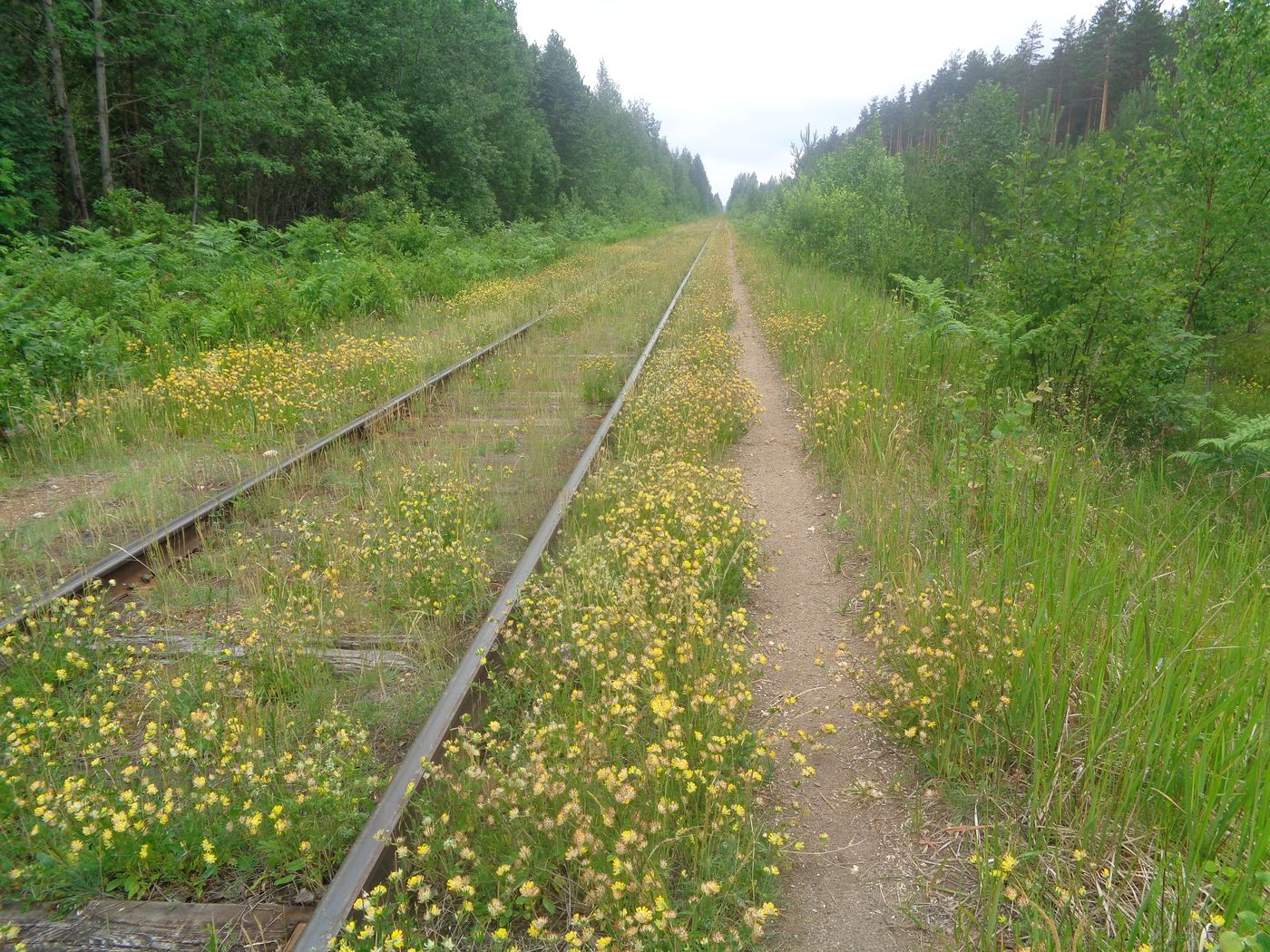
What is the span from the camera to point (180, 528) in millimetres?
4664

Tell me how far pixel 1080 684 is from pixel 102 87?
56.4 feet

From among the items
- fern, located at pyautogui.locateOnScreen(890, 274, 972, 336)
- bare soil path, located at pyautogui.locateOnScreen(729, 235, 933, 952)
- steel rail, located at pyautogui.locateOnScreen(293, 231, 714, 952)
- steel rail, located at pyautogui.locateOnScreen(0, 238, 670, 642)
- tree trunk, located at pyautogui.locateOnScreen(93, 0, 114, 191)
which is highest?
tree trunk, located at pyautogui.locateOnScreen(93, 0, 114, 191)

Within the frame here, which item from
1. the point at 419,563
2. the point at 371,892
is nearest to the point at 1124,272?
the point at 419,563

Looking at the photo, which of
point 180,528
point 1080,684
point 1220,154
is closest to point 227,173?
point 180,528

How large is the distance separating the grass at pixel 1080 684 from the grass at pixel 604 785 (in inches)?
28.8

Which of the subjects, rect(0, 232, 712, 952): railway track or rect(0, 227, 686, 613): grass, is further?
rect(0, 227, 686, 613): grass

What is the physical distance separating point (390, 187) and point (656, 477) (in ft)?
65.8

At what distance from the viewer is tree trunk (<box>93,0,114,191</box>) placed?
A: 13.0 meters

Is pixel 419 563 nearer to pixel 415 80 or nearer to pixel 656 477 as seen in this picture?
pixel 656 477

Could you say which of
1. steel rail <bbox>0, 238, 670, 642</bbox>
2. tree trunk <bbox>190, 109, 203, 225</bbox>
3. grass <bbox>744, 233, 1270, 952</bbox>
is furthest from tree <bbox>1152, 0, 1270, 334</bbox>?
tree trunk <bbox>190, 109, 203, 225</bbox>

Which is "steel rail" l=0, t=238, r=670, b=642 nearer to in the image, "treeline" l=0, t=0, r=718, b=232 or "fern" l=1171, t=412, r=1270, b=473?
"fern" l=1171, t=412, r=1270, b=473

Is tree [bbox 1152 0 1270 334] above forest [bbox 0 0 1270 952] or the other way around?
above

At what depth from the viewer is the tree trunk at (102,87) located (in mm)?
13047

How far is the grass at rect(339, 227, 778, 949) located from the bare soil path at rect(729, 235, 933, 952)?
6.3 inches
